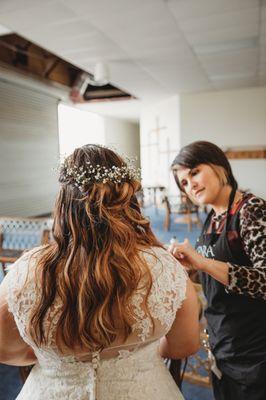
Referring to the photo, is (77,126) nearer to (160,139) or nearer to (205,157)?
(160,139)

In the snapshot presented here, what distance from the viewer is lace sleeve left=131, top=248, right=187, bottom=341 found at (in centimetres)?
79

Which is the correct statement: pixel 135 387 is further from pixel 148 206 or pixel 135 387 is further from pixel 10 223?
pixel 148 206

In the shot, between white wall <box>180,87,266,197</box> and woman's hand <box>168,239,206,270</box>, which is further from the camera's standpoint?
white wall <box>180,87,266,197</box>

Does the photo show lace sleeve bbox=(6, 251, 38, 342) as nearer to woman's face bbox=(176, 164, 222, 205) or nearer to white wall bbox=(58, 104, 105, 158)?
woman's face bbox=(176, 164, 222, 205)

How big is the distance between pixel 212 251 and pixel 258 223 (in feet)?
0.65

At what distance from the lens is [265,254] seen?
979mm

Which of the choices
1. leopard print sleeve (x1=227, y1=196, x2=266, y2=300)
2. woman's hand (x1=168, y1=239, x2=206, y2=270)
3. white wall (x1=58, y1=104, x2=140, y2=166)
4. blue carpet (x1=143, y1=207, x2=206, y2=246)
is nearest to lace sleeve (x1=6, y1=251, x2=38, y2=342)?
woman's hand (x1=168, y1=239, x2=206, y2=270)

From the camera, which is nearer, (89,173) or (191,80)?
(89,173)

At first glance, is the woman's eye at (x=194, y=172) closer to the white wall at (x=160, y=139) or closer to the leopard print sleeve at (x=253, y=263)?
the leopard print sleeve at (x=253, y=263)

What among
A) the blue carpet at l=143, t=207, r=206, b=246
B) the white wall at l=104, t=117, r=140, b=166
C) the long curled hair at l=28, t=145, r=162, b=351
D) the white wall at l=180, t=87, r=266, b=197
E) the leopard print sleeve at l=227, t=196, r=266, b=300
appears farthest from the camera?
the white wall at l=104, t=117, r=140, b=166

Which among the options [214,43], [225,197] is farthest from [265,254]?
[214,43]

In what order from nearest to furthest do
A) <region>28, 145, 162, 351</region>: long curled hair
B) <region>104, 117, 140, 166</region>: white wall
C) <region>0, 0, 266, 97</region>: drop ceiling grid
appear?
<region>28, 145, 162, 351</region>: long curled hair < <region>0, 0, 266, 97</region>: drop ceiling grid < <region>104, 117, 140, 166</region>: white wall

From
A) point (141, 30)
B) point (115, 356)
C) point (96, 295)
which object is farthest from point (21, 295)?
point (141, 30)

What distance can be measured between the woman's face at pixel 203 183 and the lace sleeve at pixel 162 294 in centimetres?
44
